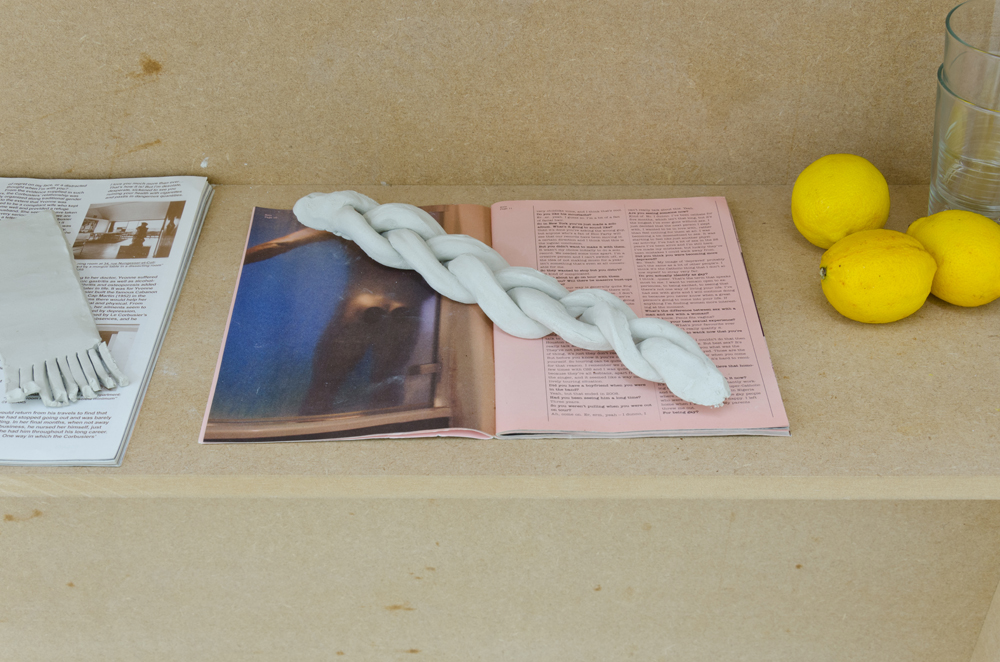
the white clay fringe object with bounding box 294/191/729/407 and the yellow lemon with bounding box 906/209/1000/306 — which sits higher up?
the yellow lemon with bounding box 906/209/1000/306

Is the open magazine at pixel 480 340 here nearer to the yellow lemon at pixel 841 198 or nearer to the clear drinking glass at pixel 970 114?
the yellow lemon at pixel 841 198

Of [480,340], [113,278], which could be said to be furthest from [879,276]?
[113,278]

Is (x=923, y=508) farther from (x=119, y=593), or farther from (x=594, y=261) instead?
(x=119, y=593)

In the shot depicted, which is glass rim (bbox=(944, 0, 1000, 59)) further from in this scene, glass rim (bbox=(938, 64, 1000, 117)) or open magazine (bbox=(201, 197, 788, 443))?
open magazine (bbox=(201, 197, 788, 443))

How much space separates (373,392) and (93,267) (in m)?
0.30

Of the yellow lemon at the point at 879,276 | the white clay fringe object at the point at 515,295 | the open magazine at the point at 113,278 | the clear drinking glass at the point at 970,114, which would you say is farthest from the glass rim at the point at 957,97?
the open magazine at the point at 113,278

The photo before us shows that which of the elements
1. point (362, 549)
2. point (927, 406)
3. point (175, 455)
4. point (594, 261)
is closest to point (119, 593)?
point (362, 549)

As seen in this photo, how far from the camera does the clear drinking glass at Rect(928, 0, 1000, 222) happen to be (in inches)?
22.7

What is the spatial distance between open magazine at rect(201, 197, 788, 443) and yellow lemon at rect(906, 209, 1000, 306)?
0.14 m

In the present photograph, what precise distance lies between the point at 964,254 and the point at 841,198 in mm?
101

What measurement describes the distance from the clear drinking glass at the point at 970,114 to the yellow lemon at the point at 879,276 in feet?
0.32

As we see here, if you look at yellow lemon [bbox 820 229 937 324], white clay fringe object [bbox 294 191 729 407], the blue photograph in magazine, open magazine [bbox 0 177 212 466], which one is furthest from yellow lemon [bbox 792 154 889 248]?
open magazine [bbox 0 177 212 466]

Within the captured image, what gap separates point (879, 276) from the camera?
56cm

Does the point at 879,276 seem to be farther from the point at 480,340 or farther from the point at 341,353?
the point at 341,353
